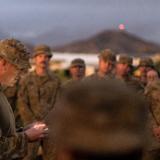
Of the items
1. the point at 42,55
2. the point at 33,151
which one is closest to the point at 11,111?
the point at 33,151

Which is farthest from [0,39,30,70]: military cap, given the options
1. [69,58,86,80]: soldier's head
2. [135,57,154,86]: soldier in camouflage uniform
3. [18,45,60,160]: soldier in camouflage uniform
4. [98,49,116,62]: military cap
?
[135,57,154,86]: soldier in camouflage uniform

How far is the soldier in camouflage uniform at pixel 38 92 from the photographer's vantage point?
8.91 m

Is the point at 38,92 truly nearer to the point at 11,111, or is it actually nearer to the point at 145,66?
the point at 145,66

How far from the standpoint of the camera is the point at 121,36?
84812 millimetres

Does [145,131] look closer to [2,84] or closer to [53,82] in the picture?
[2,84]

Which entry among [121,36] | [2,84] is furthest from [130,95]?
[121,36]

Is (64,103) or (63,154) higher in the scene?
(64,103)

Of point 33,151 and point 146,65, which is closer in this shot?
point 33,151

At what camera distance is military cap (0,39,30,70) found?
480cm

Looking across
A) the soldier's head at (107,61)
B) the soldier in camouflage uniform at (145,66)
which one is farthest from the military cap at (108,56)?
the soldier in camouflage uniform at (145,66)

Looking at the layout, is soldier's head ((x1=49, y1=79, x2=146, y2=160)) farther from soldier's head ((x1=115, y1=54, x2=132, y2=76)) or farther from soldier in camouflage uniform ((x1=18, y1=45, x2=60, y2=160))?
soldier's head ((x1=115, y1=54, x2=132, y2=76))

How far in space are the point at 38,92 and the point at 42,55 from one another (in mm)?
585

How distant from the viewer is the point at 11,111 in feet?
15.0

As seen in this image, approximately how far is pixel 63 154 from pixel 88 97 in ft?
0.51
